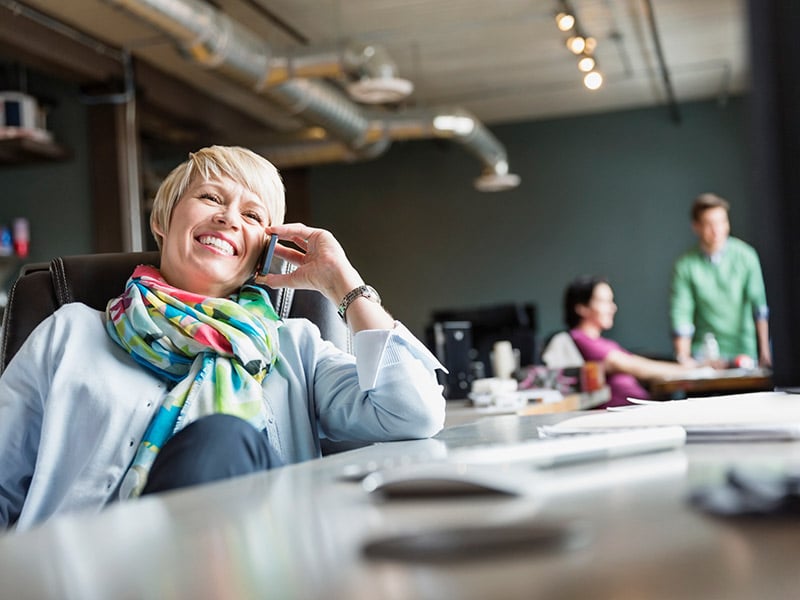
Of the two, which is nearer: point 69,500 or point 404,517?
point 404,517

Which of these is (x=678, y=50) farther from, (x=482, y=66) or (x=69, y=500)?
(x=69, y=500)

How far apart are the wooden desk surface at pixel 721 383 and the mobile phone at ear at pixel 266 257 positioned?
3.25 m

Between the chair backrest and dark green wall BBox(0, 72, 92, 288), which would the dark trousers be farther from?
dark green wall BBox(0, 72, 92, 288)

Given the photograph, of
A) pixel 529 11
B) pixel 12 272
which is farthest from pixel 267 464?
pixel 12 272

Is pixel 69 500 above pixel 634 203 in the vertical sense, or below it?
below

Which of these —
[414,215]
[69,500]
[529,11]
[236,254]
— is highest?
[529,11]

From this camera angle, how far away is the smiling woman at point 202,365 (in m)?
1.55

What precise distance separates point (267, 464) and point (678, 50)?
817 centimetres

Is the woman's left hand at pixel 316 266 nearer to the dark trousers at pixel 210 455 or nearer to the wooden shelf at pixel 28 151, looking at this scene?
→ the dark trousers at pixel 210 455

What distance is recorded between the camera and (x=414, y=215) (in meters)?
11.2

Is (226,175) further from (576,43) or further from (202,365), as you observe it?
(576,43)

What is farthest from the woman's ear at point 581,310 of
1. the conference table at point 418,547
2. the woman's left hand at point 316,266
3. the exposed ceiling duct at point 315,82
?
the conference table at point 418,547

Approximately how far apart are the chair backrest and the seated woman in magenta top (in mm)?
3247

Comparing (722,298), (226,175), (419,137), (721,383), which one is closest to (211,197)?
(226,175)
